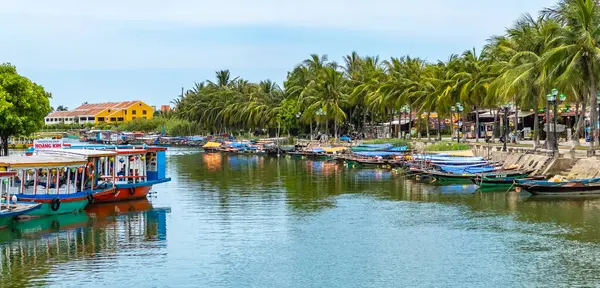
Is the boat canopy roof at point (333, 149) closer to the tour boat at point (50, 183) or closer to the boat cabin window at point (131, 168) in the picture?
the boat cabin window at point (131, 168)

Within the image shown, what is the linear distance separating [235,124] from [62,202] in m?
103

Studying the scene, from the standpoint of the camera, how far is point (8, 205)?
32406 mm

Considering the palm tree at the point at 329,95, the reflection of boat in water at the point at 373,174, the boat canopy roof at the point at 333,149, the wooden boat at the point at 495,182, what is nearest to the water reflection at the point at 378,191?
the reflection of boat in water at the point at 373,174

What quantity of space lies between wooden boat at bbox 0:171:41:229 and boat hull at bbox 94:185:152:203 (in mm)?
7428

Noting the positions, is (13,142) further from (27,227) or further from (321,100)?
(27,227)

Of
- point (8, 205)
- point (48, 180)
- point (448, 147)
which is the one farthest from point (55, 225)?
point (448, 147)

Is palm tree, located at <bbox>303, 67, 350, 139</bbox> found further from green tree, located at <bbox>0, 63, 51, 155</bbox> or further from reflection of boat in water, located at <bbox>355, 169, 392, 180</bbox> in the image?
green tree, located at <bbox>0, 63, 51, 155</bbox>

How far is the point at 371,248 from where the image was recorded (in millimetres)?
30328

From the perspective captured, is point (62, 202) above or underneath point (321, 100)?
underneath

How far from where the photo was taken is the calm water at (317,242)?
25859 mm

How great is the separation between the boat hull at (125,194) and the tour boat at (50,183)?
2.39 meters

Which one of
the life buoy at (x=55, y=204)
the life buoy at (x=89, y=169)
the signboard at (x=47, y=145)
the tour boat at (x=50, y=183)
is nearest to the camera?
the tour boat at (x=50, y=183)

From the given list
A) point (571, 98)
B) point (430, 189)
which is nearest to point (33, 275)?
point (430, 189)

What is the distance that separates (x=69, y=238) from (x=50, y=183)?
17.1ft
